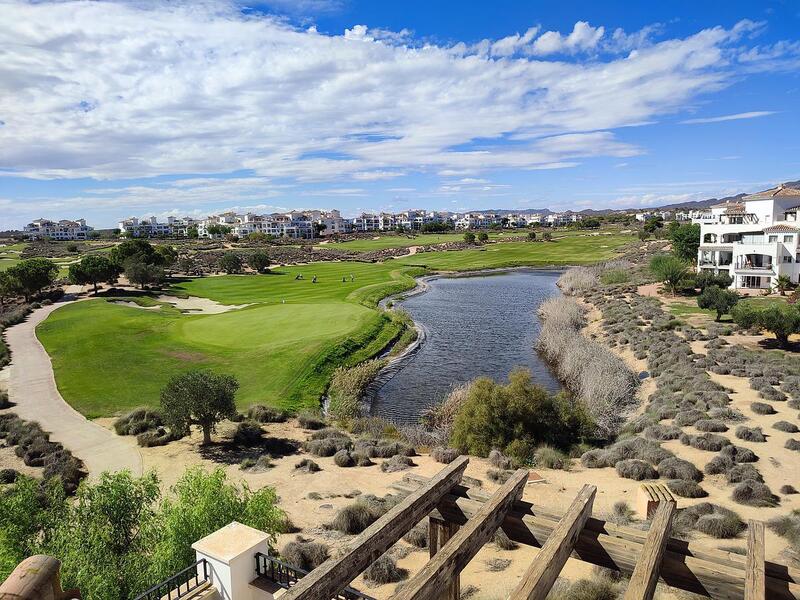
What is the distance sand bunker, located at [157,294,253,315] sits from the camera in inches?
2211

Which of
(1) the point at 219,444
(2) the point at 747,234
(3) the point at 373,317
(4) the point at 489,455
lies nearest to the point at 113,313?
(3) the point at 373,317

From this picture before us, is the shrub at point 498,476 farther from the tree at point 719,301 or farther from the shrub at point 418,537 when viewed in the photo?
the tree at point 719,301

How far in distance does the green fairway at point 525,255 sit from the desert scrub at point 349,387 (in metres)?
57.7

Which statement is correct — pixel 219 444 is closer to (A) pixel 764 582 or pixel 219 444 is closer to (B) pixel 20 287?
(A) pixel 764 582

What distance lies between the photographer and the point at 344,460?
20.0 meters

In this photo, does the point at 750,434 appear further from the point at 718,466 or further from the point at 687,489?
the point at 687,489

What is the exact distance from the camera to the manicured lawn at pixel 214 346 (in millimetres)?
29672

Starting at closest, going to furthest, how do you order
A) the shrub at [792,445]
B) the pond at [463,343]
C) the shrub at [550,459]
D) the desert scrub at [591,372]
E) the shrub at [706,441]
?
the shrub at [792,445]
the shrub at [550,459]
the shrub at [706,441]
the desert scrub at [591,372]
the pond at [463,343]

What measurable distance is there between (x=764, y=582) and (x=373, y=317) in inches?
1678

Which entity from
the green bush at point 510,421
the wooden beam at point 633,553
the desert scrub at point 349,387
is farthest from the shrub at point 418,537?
the desert scrub at point 349,387

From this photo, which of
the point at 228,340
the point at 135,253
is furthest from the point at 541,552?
the point at 135,253

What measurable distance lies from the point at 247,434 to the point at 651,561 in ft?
69.5

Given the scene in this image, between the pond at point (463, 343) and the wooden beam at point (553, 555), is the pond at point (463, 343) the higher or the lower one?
the lower one

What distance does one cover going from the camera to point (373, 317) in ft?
152
